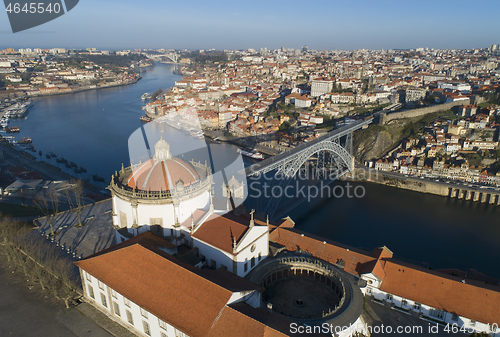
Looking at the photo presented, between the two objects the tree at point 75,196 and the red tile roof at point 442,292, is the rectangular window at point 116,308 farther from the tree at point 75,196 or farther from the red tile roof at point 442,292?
the red tile roof at point 442,292

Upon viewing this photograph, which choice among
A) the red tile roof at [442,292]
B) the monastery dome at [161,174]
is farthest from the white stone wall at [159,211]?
the red tile roof at [442,292]

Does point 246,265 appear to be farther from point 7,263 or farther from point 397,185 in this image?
point 397,185

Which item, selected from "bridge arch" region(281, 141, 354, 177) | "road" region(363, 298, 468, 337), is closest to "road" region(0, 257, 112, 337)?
"road" region(363, 298, 468, 337)

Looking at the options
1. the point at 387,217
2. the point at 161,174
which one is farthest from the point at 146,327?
the point at 387,217

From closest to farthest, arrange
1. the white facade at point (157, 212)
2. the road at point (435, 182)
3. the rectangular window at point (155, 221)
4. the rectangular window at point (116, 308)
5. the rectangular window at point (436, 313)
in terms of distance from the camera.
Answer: the rectangular window at point (116, 308) < the rectangular window at point (436, 313) < the white facade at point (157, 212) < the rectangular window at point (155, 221) < the road at point (435, 182)

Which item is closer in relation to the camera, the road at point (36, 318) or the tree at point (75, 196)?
the road at point (36, 318)

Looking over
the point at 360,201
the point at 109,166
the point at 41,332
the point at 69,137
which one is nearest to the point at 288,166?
the point at 360,201

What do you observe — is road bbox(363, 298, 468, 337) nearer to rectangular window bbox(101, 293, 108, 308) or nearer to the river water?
the river water

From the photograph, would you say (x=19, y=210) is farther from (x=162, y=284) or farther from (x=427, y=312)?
(x=427, y=312)
